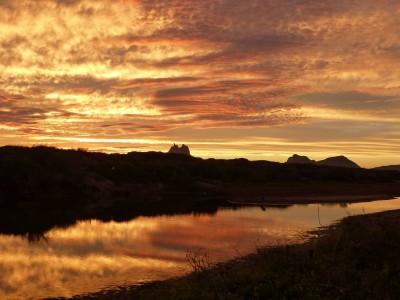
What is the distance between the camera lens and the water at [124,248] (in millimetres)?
15406

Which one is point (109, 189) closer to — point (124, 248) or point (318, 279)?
point (124, 248)

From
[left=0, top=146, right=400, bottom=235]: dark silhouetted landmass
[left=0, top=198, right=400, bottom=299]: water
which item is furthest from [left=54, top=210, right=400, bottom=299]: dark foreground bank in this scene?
[left=0, top=146, right=400, bottom=235]: dark silhouetted landmass

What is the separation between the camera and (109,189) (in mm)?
56062

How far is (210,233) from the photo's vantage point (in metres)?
26.3

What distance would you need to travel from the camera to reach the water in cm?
1541

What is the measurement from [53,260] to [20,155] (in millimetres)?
40781

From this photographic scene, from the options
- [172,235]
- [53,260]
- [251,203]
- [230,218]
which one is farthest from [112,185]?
[53,260]

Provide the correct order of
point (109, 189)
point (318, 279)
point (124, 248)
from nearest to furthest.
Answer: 1. point (318, 279)
2. point (124, 248)
3. point (109, 189)

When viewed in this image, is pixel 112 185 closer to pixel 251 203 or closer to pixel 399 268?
pixel 251 203

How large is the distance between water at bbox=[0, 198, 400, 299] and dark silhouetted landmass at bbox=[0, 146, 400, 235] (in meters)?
4.09

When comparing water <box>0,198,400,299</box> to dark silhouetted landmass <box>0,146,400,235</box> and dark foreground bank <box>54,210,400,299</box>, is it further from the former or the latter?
dark silhouetted landmass <box>0,146,400,235</box>

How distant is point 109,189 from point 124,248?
116 ft

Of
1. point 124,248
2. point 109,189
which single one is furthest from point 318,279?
point 109,189

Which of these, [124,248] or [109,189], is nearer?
[124,248]
